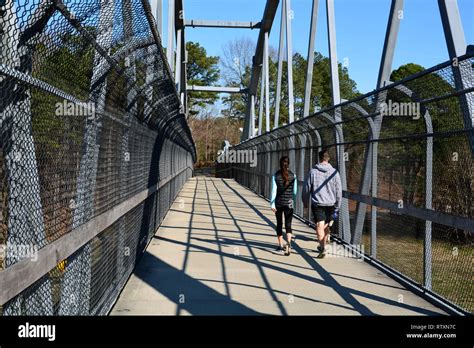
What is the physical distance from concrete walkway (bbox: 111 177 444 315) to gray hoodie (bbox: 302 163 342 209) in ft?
2.63

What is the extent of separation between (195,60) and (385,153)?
181 feet

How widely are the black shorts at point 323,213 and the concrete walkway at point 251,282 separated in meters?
0.55

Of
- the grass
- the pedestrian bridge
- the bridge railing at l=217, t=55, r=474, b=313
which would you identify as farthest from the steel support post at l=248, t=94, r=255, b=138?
the grass

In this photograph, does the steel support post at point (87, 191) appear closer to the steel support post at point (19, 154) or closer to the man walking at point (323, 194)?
the steel support post at point (19, 154)

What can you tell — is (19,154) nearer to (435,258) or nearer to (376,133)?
(435,258)

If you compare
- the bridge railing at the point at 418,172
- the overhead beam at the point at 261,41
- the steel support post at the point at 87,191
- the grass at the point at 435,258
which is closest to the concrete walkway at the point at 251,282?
the grass at the point at 435,258

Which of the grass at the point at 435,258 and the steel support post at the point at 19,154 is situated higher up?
the steel support post at the point at 19,154

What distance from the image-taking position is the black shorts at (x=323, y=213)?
8922mm

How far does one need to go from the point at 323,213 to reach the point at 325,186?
37 cm

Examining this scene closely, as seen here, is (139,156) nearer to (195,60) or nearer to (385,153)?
(385,153)

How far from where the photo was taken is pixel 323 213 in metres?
8.97

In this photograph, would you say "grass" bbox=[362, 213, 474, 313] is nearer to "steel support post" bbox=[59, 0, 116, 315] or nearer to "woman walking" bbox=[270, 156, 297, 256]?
"woman walking" bbox=[270, 156, 297, 256]

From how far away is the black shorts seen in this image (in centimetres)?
892

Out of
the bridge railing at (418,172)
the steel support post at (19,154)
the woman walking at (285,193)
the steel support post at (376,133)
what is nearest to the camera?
the steel support post at (19,154)
